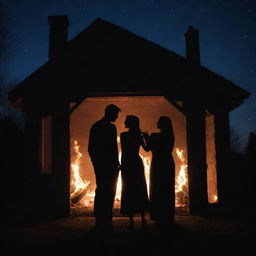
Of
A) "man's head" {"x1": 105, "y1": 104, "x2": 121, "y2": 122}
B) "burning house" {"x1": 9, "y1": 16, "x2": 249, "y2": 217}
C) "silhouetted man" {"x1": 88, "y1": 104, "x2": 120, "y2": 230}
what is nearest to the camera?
"silhouetted man" {"x1": 88, "y1": 104, "x2": 120, "y2": 230}

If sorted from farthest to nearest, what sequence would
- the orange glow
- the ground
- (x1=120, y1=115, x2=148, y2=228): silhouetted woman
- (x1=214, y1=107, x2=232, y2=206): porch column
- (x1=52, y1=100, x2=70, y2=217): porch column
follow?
1. the orange glow
2. (x1=214, y1=107, x2=232, y2=206): porch column
3. (x1=52, y1=100, x2=70, y2=217): porch column
4. (x1=120, y1=115, x2=148, y2=228): silhouetted woman
5. the ground

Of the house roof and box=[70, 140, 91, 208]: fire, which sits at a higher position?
the house roof

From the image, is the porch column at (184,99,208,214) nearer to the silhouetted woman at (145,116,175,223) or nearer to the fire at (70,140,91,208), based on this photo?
the silhouetted woman at (145,116,175,223)

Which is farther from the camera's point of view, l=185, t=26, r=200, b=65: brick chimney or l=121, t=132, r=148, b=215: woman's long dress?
l=185, t=26, r=200, b=65: brick chimney

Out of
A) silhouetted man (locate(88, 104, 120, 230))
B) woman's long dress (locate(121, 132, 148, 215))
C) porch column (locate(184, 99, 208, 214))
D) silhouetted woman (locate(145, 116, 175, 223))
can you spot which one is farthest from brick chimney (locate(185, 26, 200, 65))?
silhouetted man (locate(88, 104, 120, 230))

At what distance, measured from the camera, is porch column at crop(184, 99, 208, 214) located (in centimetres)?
795

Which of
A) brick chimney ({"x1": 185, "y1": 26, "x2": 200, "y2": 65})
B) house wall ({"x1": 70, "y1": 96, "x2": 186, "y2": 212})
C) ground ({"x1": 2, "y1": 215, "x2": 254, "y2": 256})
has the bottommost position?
ground ({"x1": 2, "y1": 215, "x2": 254, "y2": 256})

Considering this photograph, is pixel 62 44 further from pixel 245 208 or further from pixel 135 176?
pixel 245 208

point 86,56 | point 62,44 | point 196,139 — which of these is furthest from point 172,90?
point 62,44

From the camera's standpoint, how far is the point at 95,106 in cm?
1256

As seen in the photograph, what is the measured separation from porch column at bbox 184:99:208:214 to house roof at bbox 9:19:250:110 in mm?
516

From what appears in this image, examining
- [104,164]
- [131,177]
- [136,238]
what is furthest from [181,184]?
[104,164]

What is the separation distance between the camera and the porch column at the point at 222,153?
8172 millimetres

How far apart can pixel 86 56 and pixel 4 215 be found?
5.58 meters
